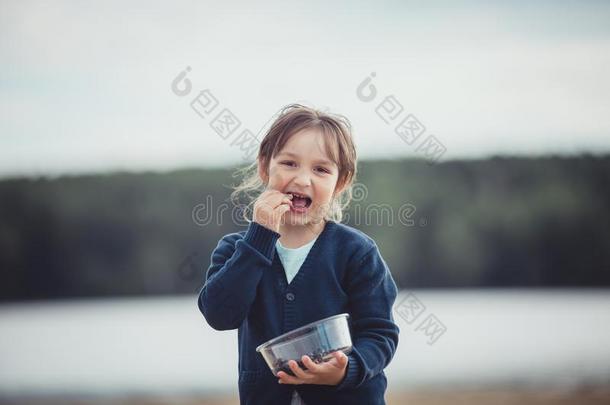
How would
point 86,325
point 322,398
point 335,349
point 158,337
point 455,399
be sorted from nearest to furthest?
1. point 335,349
2. point 322,398
3. point 455,399
4. point 158,337
5. point 86,325

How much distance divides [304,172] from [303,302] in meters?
0.36

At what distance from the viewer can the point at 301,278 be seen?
2152 mm

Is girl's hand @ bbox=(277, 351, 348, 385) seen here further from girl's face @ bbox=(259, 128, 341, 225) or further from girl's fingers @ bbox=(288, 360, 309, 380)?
girl's face @ bbox=(259, 128, 341, 225)

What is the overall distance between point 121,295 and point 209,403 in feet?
25.6

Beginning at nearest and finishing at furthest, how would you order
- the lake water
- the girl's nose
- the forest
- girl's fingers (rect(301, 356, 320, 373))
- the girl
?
1. girl's fingers (rect(301, 356, 320, 373))
2. the girl
3. the girl's nose
4. the lake water
5. the forest

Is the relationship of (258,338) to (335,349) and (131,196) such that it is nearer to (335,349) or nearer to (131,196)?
(335,349)

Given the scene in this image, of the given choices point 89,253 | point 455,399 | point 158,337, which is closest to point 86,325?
point 158,337

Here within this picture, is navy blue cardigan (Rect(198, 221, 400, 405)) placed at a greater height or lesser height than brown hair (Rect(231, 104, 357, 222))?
lesser

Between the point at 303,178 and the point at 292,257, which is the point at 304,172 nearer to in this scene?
the point at 303,178

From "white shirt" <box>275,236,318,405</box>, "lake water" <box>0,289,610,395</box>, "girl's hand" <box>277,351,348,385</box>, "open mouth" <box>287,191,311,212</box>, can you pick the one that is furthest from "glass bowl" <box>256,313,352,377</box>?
"lake water" <box>0,289,610,395</box>

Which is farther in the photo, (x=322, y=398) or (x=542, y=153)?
(x=542, y=153)

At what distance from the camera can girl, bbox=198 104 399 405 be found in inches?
81.9

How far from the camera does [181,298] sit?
40.1 ft

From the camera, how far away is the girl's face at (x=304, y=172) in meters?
2.21
